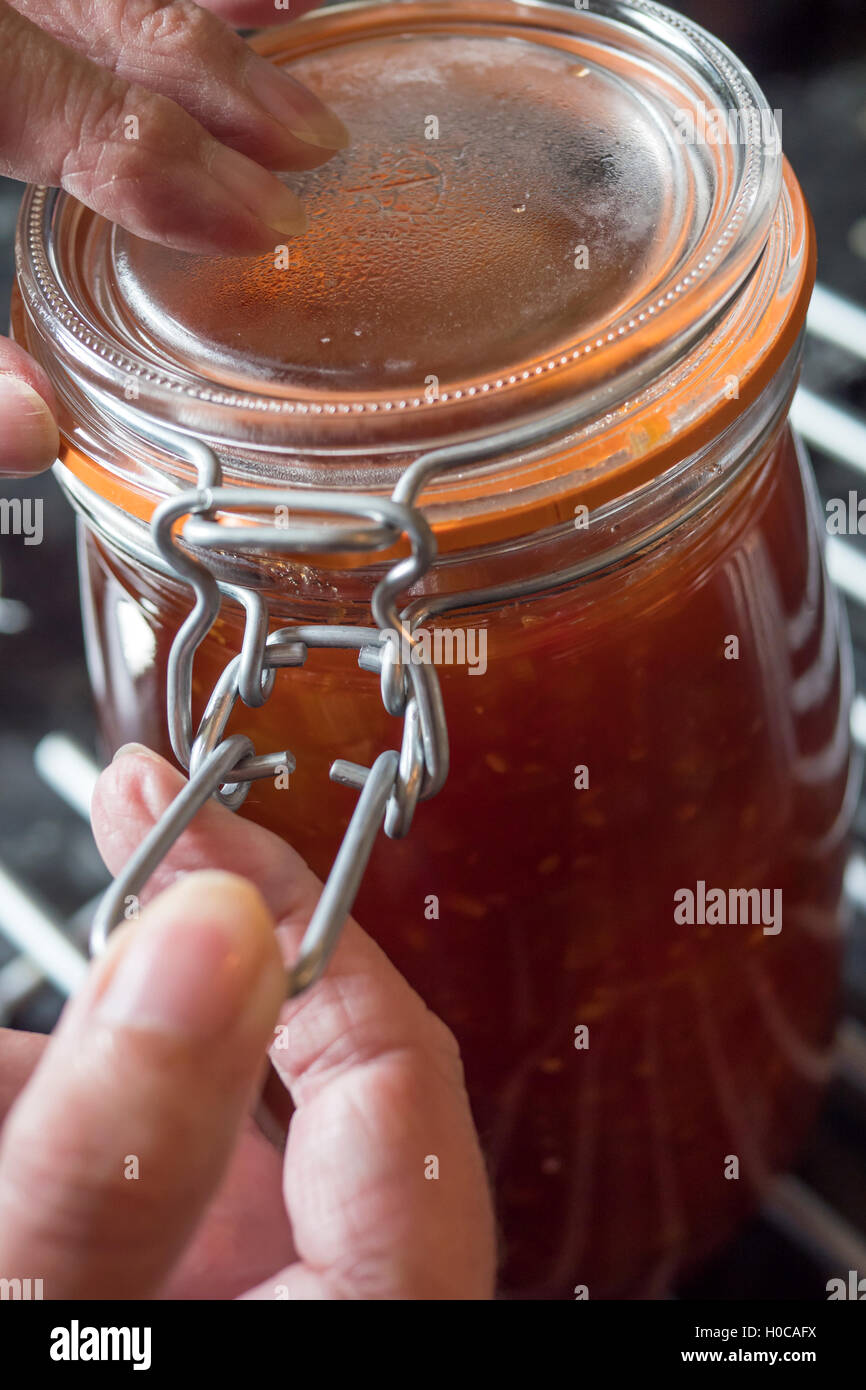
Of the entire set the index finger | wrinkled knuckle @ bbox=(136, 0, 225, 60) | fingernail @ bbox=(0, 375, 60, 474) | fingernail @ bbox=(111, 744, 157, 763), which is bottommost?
the index finger

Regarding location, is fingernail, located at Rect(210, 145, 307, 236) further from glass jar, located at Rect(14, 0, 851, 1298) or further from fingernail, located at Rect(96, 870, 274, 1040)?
fingernail, located at Rect(96, 870, 274, 1040)

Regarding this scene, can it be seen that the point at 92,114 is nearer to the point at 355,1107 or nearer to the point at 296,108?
the point at 296,108

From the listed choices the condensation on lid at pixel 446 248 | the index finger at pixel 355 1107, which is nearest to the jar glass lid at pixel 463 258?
the condensation on lid at pixel 446 248

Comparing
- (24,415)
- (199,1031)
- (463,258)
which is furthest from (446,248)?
(199,1031)

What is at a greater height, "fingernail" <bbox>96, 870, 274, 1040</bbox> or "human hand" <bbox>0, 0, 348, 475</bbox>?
"human hand" <bbox>0, 0, 348, 475</bbox>

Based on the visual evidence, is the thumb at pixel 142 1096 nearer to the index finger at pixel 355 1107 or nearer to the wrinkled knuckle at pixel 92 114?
the index finger at pixel 355 1107

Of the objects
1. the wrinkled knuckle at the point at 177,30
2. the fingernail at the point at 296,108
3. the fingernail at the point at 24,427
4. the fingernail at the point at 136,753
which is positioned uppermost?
the wrinkled knuckle at the point at 177,30

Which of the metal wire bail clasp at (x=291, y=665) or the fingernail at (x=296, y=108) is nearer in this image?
the metal wire bail clasp at (x=291, y=665)

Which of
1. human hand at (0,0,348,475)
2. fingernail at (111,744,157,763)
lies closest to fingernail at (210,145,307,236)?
human hand at (0,0,348,475)
